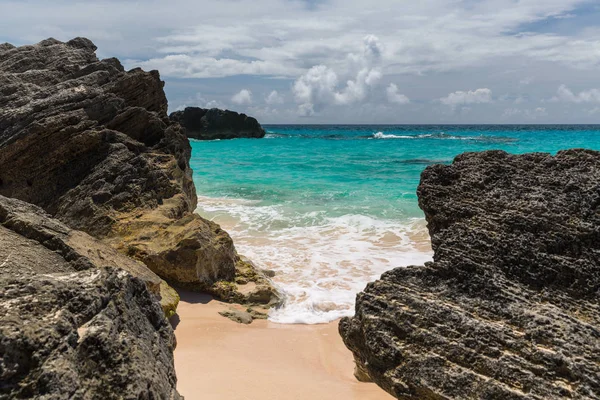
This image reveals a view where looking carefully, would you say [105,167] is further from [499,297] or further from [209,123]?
[209,123]

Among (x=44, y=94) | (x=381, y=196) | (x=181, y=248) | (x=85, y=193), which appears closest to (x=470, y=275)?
(x=181, y=248)

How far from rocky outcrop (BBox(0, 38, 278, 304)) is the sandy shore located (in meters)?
0.72

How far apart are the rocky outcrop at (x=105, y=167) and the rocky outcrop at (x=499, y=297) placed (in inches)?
141

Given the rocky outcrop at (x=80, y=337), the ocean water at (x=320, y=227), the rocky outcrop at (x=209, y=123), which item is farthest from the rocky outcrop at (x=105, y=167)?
the rocky outcrop at (x=209, y=123)

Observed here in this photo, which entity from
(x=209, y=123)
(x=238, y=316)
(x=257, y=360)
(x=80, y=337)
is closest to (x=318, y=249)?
(x=238, y=316)

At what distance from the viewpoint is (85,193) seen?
25.5ft

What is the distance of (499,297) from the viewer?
11.9ft

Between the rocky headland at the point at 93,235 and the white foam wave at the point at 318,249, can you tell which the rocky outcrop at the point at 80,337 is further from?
the white foam wave at the point at 318,249

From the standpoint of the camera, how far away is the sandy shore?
14.9ft

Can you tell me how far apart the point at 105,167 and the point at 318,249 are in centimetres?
466

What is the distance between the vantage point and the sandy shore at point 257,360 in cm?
453

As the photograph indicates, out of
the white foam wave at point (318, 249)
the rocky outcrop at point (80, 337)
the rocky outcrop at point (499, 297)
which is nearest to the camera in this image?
the rocky outcrop at point (80, 337)

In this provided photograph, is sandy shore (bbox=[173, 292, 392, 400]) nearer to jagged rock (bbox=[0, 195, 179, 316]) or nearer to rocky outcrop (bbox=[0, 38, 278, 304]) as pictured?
rocky outcrop (bbox=[0, 38, 278, 304])

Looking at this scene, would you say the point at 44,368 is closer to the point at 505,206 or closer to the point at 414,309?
the point at 414,309
